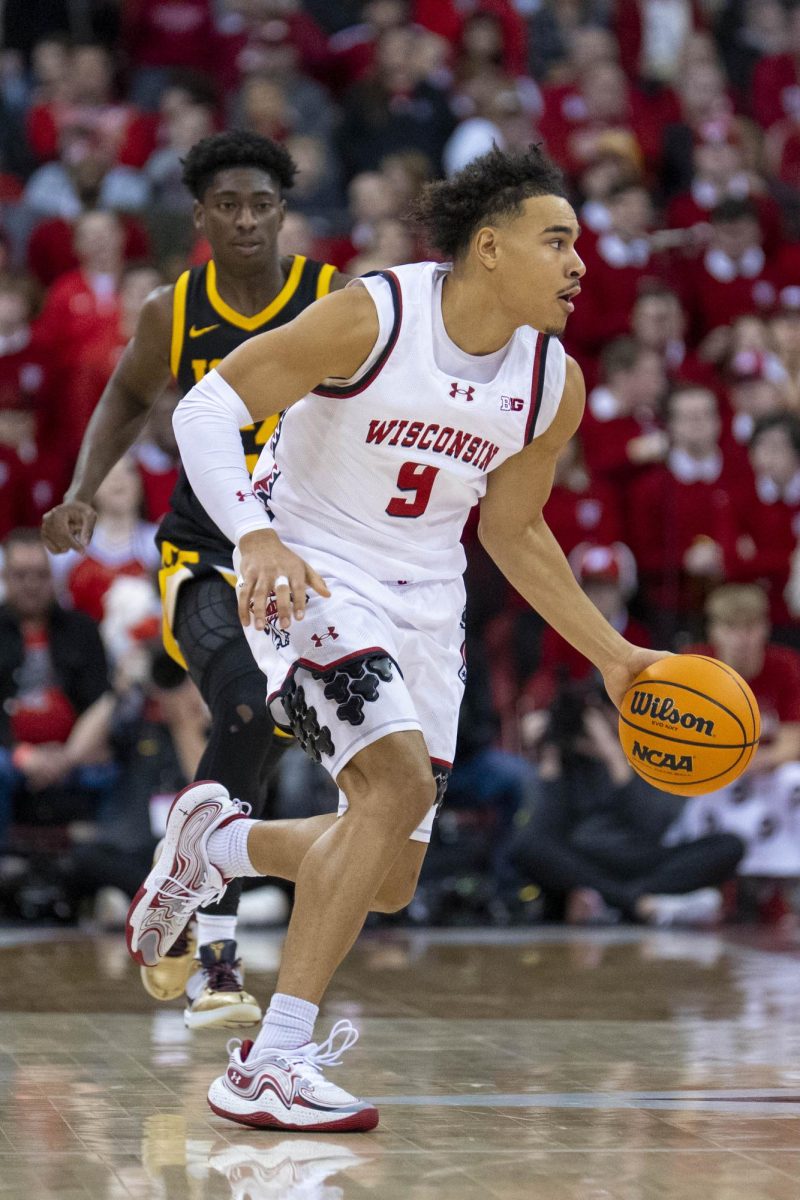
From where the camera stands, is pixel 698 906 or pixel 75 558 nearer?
pixel 698 906

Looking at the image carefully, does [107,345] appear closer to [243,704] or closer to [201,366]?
[201,366]

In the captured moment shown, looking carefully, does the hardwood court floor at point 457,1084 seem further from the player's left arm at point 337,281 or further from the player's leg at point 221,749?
the player's left arm at point 337,281

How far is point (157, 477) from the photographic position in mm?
9602

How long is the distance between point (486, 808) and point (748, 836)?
1.18 meters

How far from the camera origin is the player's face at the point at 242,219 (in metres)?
5.23

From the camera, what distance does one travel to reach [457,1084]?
4398 mm

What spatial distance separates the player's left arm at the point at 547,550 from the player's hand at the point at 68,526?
1.13 m

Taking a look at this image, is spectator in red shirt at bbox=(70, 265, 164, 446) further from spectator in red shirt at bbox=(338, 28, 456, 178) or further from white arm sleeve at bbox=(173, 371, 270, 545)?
white arm sleeve at bbox=(173, 371, 270, 545)

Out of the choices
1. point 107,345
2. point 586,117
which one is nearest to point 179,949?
point 107,345

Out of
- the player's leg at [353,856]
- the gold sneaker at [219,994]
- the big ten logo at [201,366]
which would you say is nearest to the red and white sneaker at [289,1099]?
the player's leg at [353,856]

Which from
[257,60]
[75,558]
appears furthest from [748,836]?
[257,60]

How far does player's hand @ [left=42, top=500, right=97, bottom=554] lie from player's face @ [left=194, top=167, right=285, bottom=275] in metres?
0.80

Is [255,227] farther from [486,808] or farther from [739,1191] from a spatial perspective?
[486,808]

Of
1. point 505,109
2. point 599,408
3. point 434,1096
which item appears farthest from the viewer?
point 505,109
